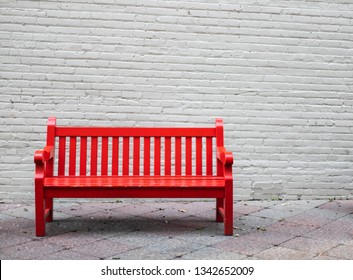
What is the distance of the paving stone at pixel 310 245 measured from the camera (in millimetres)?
4315

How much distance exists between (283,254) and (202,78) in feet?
9.02

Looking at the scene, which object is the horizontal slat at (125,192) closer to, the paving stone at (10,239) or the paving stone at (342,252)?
the paving stone at (10,239)

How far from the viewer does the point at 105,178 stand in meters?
5.14

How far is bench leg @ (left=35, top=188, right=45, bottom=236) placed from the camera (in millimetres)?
4582

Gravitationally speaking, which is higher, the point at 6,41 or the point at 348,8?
the point at 348,8

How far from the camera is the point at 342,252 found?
425 cm

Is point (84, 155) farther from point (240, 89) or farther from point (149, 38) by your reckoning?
point (240, 89)

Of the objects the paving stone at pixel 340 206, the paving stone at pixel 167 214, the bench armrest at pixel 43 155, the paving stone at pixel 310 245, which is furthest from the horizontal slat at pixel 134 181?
the paving stone at pixel 340 206

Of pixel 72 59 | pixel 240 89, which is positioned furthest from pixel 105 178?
pixel 240 89

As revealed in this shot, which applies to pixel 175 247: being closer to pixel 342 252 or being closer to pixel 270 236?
pixel 270 236

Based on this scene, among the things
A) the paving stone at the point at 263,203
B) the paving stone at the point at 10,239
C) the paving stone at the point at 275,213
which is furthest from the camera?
the paving stone at the point at 263,203

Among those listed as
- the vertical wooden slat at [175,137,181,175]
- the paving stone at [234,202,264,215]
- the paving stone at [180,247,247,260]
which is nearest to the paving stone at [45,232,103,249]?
the paving stone at [180,247,247,260]
